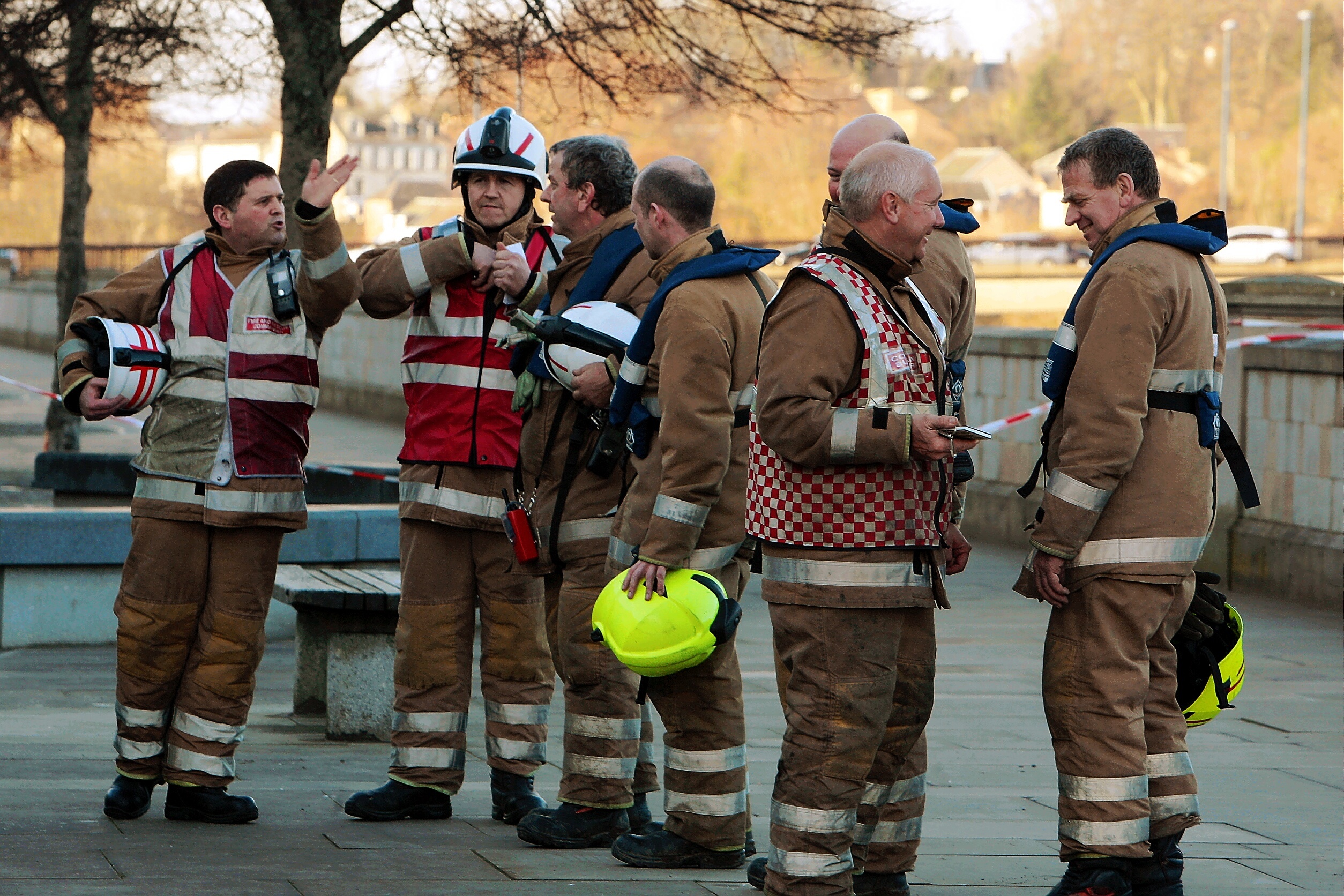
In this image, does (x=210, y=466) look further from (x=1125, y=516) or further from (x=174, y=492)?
(x=1125, y=516)

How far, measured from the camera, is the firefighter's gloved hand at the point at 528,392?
18.0 ft

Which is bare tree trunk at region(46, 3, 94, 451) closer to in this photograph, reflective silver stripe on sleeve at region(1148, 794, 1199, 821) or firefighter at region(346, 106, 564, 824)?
firefighter at region(346, 106, 564, 824)

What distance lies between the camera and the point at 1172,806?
15.6ft

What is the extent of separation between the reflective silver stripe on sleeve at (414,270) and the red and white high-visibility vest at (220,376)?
1.19 ft

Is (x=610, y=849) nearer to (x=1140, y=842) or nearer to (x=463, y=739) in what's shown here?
(x=463, y=739)

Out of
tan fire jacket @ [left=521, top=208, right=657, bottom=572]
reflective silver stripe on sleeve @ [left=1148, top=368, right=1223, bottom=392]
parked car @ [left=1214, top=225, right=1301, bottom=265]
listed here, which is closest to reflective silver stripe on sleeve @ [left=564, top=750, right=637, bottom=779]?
tan fire jacket @ [left=521, top=208, right=657, bottom=572]

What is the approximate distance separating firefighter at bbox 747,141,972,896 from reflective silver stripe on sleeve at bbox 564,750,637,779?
41.9 inches

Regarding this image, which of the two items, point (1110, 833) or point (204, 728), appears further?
point (204, 728)

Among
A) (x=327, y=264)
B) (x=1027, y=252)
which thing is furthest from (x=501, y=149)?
(x=1027, y=252)

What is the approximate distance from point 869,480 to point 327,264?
2.05 meters

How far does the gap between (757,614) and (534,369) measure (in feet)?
16.0

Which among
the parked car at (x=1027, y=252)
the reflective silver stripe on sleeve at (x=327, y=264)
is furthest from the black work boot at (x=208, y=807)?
the parked car at (x=1027, y=252)

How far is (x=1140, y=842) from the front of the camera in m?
4.62

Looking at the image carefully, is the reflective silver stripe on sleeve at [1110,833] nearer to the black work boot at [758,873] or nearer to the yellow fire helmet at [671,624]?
the black work boot at [758,873]
